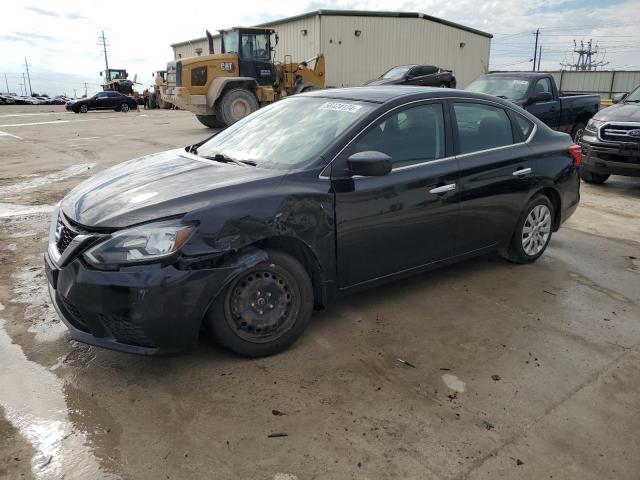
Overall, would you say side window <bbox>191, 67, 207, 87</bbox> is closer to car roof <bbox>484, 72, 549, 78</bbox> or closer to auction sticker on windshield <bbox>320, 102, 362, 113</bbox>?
car roof <bbox>484, 72, 549, 78</bbox>

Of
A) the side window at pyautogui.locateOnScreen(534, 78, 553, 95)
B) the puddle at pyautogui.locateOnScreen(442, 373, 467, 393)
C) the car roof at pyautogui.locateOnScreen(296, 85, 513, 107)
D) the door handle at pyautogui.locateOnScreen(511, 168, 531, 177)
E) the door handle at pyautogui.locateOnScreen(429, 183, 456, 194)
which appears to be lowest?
the puddle at pyautogui.locateOnScreen(442, 373, 467, 393)

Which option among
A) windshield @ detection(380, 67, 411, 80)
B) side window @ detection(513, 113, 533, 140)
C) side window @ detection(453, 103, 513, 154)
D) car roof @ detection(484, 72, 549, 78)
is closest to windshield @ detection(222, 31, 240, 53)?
windshield @ detection(380, 67, 411, 80)

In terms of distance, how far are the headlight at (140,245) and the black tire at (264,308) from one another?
0.40 meters

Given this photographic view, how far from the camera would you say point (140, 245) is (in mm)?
2750

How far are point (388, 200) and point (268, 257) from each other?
1007 mm

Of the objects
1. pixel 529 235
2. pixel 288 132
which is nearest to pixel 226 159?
pixel 288 132

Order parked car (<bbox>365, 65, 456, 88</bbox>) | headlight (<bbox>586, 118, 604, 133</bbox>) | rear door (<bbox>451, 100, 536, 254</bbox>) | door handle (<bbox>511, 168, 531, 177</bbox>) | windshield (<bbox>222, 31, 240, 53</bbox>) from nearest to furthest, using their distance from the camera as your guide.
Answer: rear door (<bbox>451, 100, 536, 254</bbox>)
door handle (<bbox>511, 168, 531, 177</bbox>)
headlight (<bbox>586, 118, 604, 133</bbox>)
parked car (<bbox>365, 65, 456, 88</bbox>)
windshield (<bbox>222, 31, 240, 53</bbox>)

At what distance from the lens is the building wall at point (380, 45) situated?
1132 inches

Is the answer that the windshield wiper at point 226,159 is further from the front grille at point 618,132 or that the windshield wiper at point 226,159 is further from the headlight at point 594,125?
the headlight at point 594,125

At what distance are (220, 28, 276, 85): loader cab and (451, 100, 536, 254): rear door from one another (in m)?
13.4

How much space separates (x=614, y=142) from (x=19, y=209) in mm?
8502

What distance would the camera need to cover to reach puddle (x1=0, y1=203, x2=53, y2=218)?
6344 mm

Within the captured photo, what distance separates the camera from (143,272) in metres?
2.70

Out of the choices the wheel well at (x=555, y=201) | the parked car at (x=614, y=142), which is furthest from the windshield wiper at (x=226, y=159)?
the parked car at (x=614, y=142)
